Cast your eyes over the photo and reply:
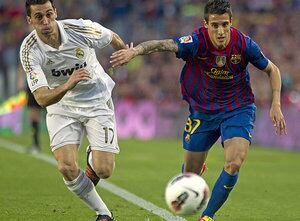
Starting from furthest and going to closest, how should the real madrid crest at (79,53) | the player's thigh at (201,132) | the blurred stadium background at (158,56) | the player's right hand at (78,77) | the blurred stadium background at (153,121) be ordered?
the blurred stadium background at (158,56), the blurred stadium background at (153,121), the player's thigh at (201,132), the real madrid crest at (79,53), the player's right hand at (78,77)

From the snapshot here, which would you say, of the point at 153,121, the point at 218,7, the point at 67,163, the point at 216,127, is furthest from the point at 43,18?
the point at 153,121

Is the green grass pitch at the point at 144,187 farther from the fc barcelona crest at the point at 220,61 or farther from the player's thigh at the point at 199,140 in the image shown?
the fc barcelona crest at the point at 220,61

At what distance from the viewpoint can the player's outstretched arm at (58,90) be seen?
22.6 feet

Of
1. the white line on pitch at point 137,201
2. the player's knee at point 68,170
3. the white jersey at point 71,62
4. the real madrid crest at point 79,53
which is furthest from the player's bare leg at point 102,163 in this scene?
the real madrid crest at point 79,53

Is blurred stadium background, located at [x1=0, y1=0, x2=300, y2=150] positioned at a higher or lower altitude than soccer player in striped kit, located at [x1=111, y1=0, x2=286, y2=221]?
lower

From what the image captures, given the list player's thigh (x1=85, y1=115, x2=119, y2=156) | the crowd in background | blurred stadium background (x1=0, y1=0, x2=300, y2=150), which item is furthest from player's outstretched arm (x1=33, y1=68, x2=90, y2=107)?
the crowd in background

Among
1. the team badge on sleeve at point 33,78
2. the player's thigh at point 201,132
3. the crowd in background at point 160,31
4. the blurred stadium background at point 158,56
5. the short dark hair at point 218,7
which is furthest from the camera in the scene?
the crowd in background at point 160,31

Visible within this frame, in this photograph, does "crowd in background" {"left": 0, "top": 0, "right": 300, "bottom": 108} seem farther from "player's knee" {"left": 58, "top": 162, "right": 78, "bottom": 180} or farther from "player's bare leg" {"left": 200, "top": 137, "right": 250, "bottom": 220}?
"player's knee" {"left": 58, "top": 162, "right": 78, "bottom": 180}

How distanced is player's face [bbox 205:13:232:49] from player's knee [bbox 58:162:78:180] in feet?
5.57

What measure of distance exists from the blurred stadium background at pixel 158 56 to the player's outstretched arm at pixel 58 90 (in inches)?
515

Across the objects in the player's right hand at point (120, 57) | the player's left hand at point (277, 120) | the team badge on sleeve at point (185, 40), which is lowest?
the player's left hand at point (277, 120)

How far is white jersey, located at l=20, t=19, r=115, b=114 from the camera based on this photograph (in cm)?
743

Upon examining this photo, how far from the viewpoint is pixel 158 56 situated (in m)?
25.8

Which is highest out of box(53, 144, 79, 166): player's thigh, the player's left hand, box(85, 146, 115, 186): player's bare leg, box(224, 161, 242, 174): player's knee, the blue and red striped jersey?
the blue and red striped jersey
